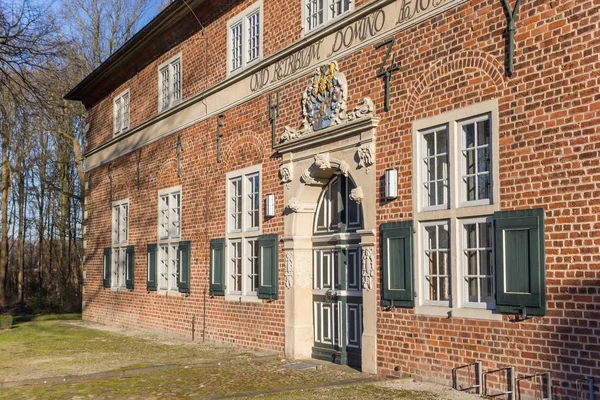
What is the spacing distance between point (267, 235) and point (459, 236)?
5.14m

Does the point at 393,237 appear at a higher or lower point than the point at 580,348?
higher

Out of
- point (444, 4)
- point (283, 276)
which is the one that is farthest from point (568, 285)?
point (283, 276)

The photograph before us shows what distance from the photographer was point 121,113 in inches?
867

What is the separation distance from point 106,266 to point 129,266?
85.0 inches

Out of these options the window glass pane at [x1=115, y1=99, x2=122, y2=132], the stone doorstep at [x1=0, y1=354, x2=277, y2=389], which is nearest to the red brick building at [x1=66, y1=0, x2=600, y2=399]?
the stone doorstep at [x1=0, y1=354, x2=277, y2=389]

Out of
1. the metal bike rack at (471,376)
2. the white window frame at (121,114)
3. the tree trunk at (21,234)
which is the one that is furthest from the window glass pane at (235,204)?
the tree trunk at (21,234)

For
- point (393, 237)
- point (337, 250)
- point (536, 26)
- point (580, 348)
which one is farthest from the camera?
point (337, 250)

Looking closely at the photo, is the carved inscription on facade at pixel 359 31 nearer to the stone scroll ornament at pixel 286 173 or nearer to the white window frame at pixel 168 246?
the stone scroll ornament at pixel 286 173

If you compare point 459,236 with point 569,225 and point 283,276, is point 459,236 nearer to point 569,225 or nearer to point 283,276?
point 569,225

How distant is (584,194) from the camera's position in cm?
766

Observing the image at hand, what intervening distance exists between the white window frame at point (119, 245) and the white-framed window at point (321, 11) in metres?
9.76

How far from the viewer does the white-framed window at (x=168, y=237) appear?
699 inches

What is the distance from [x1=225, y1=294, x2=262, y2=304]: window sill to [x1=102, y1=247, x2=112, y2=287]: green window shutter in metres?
8.00

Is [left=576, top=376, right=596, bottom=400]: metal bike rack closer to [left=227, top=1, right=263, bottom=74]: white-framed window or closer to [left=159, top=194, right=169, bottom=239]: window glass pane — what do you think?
[left=227, top=1, right=263, bottom=74]: white-framed window
